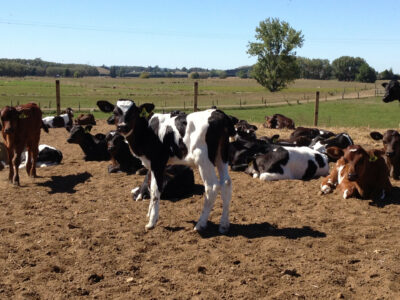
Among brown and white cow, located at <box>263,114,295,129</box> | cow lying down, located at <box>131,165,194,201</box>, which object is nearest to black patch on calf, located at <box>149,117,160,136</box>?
cow lying down, located at <box>131,165,194,201</box>

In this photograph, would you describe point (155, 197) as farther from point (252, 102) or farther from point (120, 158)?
point (252, 102)

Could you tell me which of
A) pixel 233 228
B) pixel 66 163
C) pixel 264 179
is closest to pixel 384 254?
pixel 233 228

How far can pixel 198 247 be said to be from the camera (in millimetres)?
5969

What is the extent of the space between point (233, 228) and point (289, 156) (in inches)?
147

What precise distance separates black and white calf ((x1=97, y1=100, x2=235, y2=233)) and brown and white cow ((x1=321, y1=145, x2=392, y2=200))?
Answer: 240 cm

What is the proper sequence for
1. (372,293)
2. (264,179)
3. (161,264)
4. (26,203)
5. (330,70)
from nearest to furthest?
(372,293)
(161,264)
(26,203)
(264,179)
(330,70)

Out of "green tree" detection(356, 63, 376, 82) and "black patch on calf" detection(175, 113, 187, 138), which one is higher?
"green tree" detection(356, 63, 376, 82)

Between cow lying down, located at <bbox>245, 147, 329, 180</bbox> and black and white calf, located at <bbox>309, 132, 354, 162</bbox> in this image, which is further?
black and white calf, located at <bbox>309, 132, 354, 162</bbox>

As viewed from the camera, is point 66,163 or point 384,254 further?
point 66,163

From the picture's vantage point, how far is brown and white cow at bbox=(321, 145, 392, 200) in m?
7.60

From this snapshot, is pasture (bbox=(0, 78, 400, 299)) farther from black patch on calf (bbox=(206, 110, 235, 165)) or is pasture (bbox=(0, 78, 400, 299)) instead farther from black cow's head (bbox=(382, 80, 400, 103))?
black cow's head (bbox=(382, 80, 400, 103))

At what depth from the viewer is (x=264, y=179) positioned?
976cm

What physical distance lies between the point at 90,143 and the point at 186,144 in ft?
22.7

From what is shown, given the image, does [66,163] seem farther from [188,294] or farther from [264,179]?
Result: [188,294]
